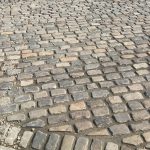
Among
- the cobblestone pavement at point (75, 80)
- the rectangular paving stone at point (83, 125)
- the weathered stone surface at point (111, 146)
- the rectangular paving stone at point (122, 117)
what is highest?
the weathered stone surface at point (111, 146)

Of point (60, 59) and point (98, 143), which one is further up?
point (98, 143)

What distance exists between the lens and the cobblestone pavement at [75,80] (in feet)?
12.3

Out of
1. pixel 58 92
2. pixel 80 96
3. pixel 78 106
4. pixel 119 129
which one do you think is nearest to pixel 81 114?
pixel 78 106

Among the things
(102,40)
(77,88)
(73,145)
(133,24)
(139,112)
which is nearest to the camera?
(73,145)

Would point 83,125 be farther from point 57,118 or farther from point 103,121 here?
point 57,118

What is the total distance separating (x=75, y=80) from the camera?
4.93 metres

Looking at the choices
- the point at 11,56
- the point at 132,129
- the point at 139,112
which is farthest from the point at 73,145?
the point at 11,56

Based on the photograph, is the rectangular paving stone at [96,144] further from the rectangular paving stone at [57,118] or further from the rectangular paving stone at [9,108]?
the rectangular paving stone at [9,108]

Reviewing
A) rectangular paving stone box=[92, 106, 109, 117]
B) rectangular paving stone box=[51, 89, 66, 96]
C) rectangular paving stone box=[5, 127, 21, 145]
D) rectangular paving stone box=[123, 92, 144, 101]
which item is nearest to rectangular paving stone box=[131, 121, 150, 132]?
rectangular paving stone box=[92, 106, 109, 117]

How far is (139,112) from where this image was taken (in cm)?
412

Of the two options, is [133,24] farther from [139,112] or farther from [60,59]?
[139,112]

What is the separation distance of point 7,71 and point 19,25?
7.90ft

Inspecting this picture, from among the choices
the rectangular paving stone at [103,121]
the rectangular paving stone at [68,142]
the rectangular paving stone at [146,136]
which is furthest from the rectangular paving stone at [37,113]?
the rectangular paving stone at [146,136]

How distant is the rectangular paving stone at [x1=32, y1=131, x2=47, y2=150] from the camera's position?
3602 mm
